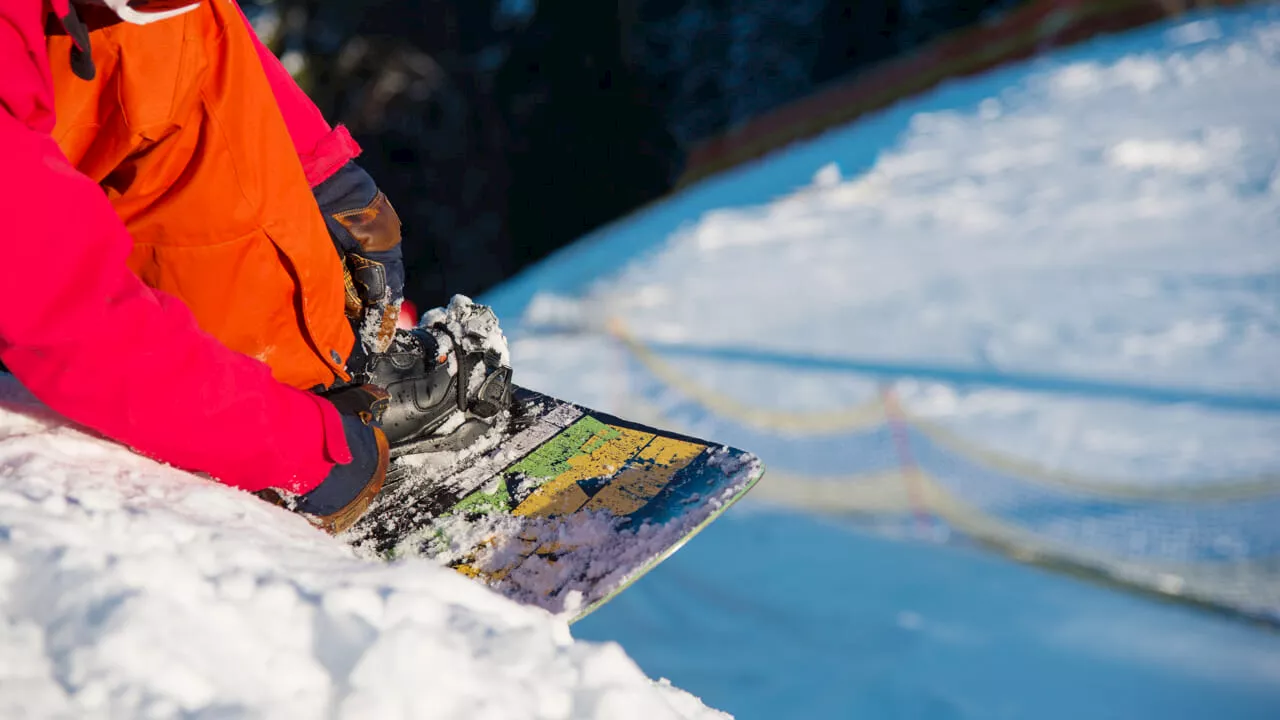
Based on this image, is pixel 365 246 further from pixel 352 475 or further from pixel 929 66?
pixel 929 66

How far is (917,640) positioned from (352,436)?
8.46 ft

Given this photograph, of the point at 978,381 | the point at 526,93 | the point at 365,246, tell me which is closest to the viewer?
the point at 365,246

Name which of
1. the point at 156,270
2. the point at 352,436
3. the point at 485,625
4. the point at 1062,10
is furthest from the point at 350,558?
the point at 1062,10

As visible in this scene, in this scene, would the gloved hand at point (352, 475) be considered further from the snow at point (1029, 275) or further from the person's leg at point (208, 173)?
the snow at point (1029, 275)

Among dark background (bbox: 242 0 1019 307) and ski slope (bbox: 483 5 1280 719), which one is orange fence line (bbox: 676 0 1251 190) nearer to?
dark background (bbox: 242 0 1019 307)

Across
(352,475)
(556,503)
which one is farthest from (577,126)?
(352,475)

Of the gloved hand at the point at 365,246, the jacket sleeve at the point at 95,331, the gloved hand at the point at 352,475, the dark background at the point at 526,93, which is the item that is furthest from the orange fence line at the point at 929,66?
the jacket sleeve at the point at 95,331

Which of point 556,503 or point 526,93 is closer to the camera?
point 556,503

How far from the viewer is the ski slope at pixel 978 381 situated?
3.39 meters

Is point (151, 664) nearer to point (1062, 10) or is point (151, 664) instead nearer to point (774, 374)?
point (774, 374)

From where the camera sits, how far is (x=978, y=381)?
4.90 m

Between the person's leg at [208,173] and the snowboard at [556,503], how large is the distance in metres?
0.41

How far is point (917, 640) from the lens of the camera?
11.3ft

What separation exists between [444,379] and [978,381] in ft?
12.0
